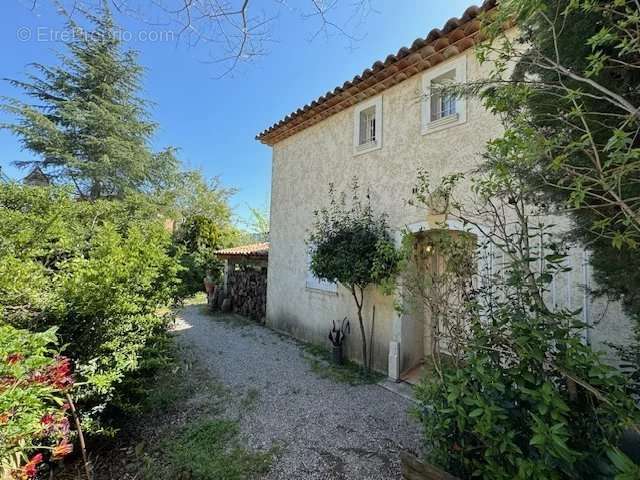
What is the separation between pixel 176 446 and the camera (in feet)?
13.3

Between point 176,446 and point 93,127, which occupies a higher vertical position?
point 93,127

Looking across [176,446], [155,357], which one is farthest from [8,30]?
[176,446]

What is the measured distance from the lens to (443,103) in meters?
6.18

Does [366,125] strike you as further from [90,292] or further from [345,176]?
[90,292]

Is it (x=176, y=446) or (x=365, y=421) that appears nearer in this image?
(x=176, y=446)

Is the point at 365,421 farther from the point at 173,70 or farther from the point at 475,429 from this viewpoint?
the point at 173,70

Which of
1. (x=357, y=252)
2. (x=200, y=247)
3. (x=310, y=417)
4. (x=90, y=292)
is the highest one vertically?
(x=200, y=247)

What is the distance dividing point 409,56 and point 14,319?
26.0ft

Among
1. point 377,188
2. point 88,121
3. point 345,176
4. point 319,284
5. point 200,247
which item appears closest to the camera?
point 377,188

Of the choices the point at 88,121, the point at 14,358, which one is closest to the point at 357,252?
the point at 14,358

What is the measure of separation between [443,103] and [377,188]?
2290mm

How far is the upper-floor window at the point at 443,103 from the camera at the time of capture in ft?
18.3

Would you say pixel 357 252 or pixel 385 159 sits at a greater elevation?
pixel 385 159

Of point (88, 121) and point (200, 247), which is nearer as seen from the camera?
point (88, 121)
